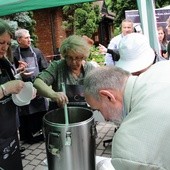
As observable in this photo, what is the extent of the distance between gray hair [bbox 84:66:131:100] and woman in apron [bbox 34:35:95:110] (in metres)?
0.91

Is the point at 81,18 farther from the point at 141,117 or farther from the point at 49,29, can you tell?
the point at 141,117

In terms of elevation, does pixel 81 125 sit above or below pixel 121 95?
below

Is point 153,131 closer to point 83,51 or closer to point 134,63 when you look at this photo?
point 134,63

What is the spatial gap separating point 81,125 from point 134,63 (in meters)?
0.52

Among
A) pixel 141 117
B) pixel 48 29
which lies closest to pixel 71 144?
pixel 141 117

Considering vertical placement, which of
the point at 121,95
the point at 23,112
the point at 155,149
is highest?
the point at 121,95

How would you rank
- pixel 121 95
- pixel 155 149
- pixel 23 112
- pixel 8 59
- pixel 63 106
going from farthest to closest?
pixel 23 112, pixel 8 59, pixel 63 106, pixel 121 95, pixel 155 149

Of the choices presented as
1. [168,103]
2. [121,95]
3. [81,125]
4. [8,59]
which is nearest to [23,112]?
[8,59]

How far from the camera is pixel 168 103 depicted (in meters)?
0.98

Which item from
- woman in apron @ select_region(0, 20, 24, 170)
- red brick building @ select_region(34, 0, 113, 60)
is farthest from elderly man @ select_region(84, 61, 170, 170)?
red brick building @ select_region(34, 0, 113, 60)

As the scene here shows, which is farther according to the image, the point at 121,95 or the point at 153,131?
the point at 121,95

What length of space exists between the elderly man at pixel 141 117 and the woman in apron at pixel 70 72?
1.03 m

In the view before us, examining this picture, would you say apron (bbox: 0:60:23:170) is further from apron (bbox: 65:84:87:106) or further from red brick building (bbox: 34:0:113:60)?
red brick building (bbox: 34:0:113:60)

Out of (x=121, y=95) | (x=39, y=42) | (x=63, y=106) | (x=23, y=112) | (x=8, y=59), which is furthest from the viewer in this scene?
(x=39, y=42)
